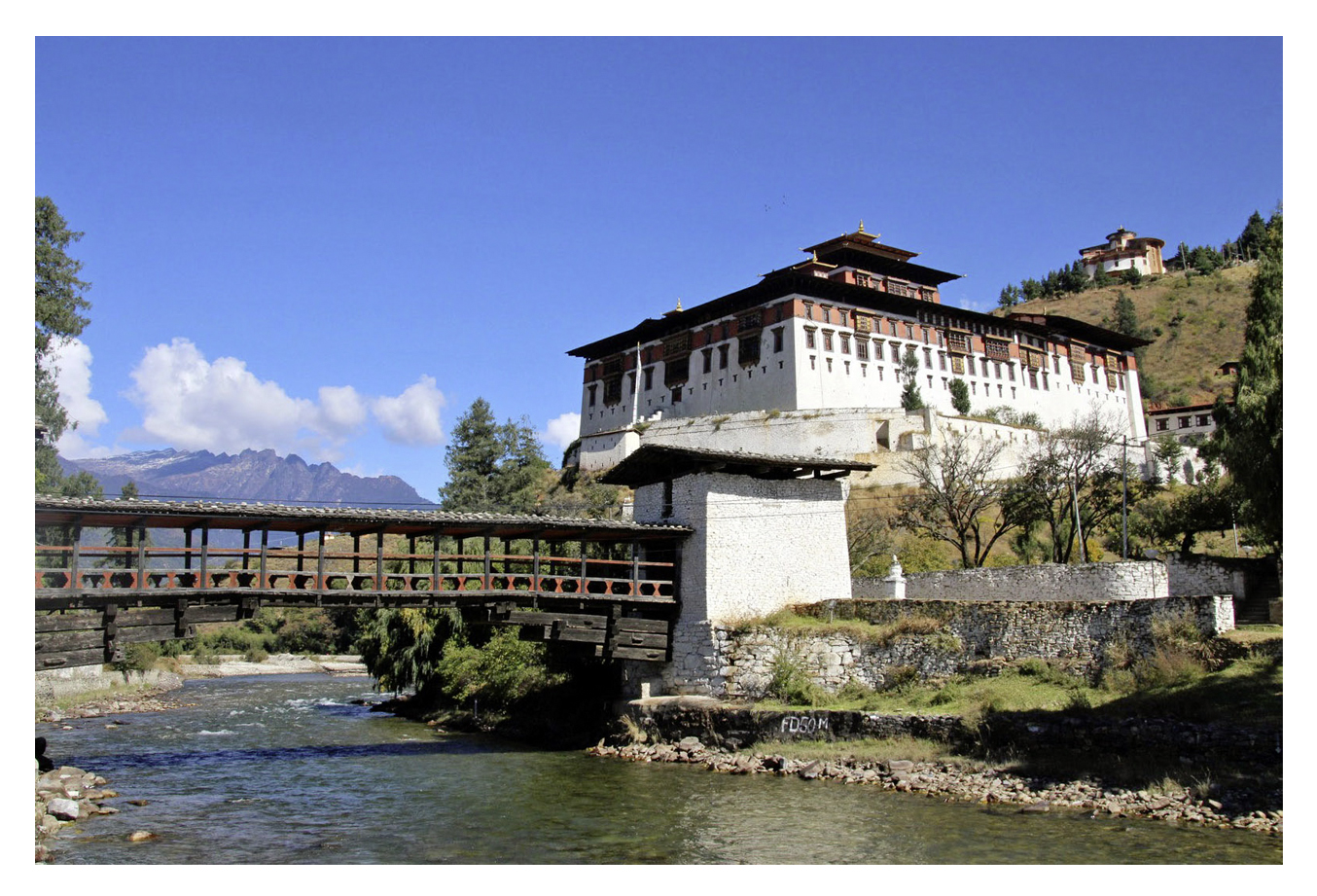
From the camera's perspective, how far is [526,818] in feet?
62.6

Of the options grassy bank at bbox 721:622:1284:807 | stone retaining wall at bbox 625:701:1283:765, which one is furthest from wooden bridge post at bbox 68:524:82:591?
grassy bank at bbox 721:622:1284:807

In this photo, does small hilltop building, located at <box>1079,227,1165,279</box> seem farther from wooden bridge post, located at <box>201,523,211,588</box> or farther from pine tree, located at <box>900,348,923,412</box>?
wooden bridge post, located at <box>201,523,211,588</box>

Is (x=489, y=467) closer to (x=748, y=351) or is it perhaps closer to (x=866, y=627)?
(x=748, y=351)

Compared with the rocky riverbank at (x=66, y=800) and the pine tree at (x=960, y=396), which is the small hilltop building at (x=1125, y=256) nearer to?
the pine tree at (x=960, y=396)

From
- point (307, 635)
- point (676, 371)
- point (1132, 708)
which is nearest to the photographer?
point (1132, 708)

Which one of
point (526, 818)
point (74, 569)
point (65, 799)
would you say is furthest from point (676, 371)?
point (65, 799)

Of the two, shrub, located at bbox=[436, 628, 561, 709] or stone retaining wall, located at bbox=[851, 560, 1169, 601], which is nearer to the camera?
stone retaining wall, located at bbox=[851, 560, 1169, 601]

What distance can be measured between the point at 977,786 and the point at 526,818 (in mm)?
8368

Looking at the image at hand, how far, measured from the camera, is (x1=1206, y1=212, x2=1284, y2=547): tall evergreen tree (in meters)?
18.1

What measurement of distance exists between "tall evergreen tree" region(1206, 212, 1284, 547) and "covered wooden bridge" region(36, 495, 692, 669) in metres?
13.7

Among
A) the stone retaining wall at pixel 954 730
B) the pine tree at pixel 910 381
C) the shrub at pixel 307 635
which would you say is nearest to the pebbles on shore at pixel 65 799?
the stone retaining wall at pixel 954 730

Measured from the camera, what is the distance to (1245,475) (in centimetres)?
1866

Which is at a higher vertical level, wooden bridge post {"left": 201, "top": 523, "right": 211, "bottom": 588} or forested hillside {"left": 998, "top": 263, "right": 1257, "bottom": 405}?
forested hillside {"left": 998, "top": 263, "right": 1257, "bottom": 405}

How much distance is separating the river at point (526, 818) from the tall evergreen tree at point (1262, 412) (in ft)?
19.4
